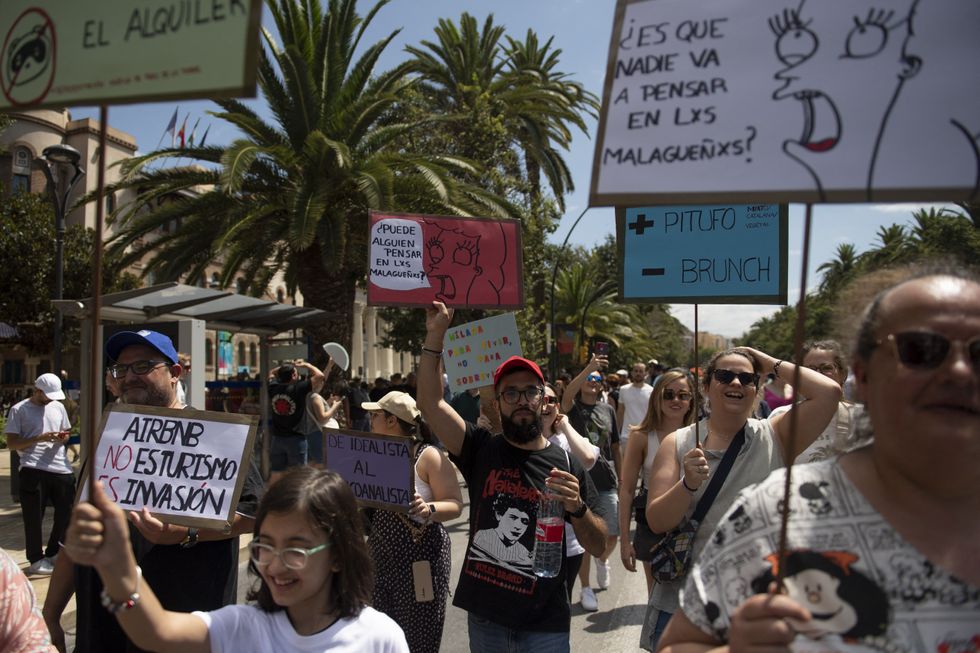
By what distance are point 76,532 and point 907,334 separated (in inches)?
67.0

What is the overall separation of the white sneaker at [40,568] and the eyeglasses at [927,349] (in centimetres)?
775

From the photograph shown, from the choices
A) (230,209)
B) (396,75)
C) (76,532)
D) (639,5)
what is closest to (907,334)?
(639,5)

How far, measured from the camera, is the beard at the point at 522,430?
353 cm

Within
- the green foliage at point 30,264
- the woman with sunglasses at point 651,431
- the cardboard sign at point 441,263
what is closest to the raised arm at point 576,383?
the woman with sunglasses at point 651,431

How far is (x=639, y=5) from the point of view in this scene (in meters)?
1.95

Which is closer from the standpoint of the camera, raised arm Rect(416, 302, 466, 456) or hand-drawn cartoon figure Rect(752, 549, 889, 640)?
hand-drawn cartoon figure Rect(752, 549, 889, 640)

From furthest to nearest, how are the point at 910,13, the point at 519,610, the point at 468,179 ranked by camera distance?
the point at 468,179
the point at 519,610
the point at 910,13

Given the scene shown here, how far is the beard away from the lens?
353cm

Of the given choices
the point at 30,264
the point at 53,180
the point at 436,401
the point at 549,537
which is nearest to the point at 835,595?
the point at 549,537

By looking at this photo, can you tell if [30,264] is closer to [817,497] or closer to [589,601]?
[589,601]

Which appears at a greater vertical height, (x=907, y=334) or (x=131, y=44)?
(x=131, y=44)

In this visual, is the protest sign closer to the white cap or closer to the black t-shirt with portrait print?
the black t-shirt with portrait print

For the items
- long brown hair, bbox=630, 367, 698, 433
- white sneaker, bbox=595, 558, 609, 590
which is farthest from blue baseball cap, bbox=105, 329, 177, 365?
white sneaker, bbox=595, 558, 609, 590

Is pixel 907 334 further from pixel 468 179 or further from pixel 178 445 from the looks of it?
pixel 468 179
